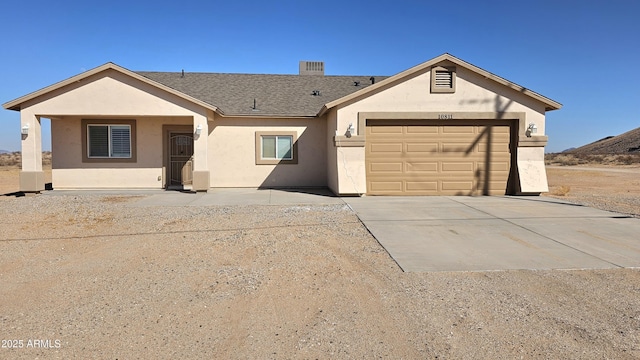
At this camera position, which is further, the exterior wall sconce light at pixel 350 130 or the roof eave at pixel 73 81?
the roof eave at pixel 73 81

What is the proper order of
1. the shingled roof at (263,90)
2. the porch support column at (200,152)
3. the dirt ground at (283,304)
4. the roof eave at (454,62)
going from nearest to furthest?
1. the dirt ground at (283,304)
2. the roof eave at (454,62)
3. the porch support column at (200,152)
4. the shingled roof at (263,90)

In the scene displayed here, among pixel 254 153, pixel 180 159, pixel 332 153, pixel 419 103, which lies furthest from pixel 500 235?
pixel 180 159

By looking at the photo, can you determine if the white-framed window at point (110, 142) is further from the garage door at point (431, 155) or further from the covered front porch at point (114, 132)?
the garage door at point (431, 155)

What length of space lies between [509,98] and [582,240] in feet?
25.9

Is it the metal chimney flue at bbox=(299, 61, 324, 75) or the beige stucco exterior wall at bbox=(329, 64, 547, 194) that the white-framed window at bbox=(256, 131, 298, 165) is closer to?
the beige stucco exterior wall at bbox=(329, 64, 547, 194)

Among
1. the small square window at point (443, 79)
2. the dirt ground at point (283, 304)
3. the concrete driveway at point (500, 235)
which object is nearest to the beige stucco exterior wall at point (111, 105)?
the concrete driveway at point (500, 235)

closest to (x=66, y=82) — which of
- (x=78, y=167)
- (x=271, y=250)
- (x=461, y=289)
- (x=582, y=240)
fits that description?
(x=78, y=167)

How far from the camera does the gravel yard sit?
11.8 ft

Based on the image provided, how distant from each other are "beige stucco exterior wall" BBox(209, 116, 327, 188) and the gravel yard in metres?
9.38

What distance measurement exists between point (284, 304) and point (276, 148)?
42.4 feet

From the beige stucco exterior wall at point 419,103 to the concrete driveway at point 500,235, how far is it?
6.47 ft

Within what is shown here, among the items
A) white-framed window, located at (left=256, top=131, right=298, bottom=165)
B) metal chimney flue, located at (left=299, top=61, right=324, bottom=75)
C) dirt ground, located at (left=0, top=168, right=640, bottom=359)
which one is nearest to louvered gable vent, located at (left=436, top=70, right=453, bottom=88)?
white-framed window, located at (left=256, top=131, right=298, bottom=165)

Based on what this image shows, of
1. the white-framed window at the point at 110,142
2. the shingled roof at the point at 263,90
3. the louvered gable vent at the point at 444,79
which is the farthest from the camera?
the shingled roof at the point at 263,90

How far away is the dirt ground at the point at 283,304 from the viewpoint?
358 cm
